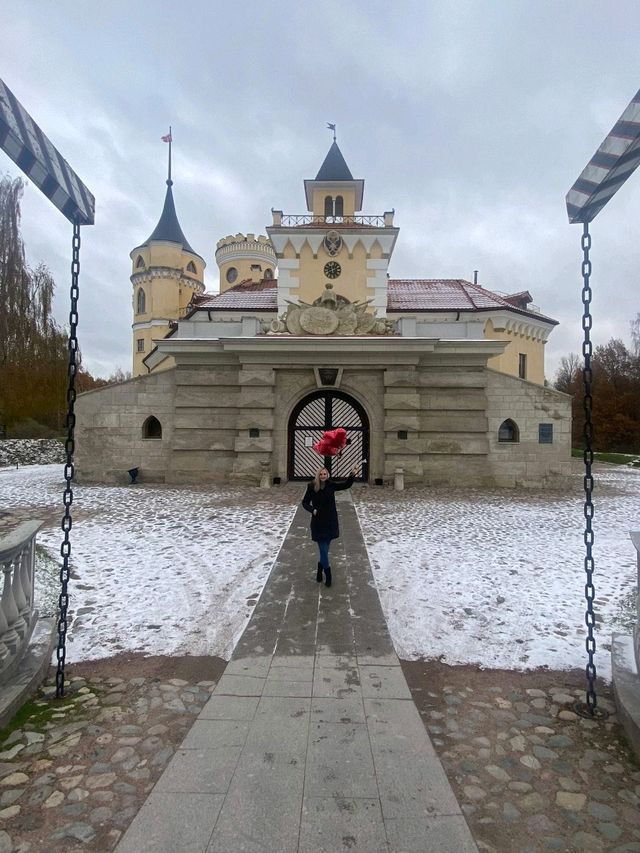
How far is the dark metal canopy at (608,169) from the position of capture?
10.0 feet

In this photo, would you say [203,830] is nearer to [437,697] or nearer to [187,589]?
[437,697]

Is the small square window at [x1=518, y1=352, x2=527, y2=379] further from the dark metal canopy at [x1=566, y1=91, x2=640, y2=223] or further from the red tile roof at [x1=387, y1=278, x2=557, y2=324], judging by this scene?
the dark metal canopy at [x1=566, y1=91, x2=640, y2=223]

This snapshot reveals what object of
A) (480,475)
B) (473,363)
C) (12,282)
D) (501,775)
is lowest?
(501,775)

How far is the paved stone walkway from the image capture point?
7.93 feet

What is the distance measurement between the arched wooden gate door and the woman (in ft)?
31.0

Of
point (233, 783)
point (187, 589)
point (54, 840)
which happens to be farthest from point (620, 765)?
point (187, 589)

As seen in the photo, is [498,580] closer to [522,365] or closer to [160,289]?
[522,365]

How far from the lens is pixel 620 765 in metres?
3.08

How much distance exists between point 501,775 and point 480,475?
13.3 metres

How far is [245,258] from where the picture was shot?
42.8 meters

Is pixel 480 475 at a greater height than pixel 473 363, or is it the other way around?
pixel 473 363

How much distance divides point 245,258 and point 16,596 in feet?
140

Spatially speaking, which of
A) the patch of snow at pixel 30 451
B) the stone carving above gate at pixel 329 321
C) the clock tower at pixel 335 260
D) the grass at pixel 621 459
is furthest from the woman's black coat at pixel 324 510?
the grass at pixel 621 459

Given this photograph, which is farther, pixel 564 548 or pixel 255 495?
pixel 255 495
